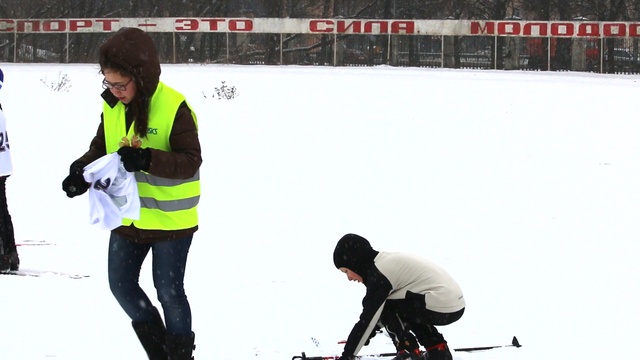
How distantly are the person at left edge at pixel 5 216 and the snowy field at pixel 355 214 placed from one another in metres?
0.22

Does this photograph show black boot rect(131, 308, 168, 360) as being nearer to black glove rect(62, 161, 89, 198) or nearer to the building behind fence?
black glove rect(62, 161, 89, 198)

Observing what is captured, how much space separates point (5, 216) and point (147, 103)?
10.4 feet

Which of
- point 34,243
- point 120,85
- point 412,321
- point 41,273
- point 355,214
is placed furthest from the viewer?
point 355,214

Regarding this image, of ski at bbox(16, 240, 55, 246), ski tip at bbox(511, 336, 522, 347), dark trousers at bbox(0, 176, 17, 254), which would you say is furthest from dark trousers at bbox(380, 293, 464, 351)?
ski at bbox(16, 240, 55, 246)

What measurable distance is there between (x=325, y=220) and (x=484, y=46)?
69.7ft

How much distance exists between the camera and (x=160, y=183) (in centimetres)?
481

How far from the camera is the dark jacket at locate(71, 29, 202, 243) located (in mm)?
4621

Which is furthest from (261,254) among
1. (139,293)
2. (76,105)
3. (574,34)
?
(574,34)

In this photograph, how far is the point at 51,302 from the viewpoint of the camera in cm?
700

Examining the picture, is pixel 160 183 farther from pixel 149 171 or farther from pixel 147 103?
pixel 147 103

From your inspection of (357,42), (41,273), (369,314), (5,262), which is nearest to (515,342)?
(369,314)

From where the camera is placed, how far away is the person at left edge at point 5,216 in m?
7.38

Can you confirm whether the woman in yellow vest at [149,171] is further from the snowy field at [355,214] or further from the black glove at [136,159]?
the snowy field at [355,214]

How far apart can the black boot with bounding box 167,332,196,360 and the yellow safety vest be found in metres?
0.53
